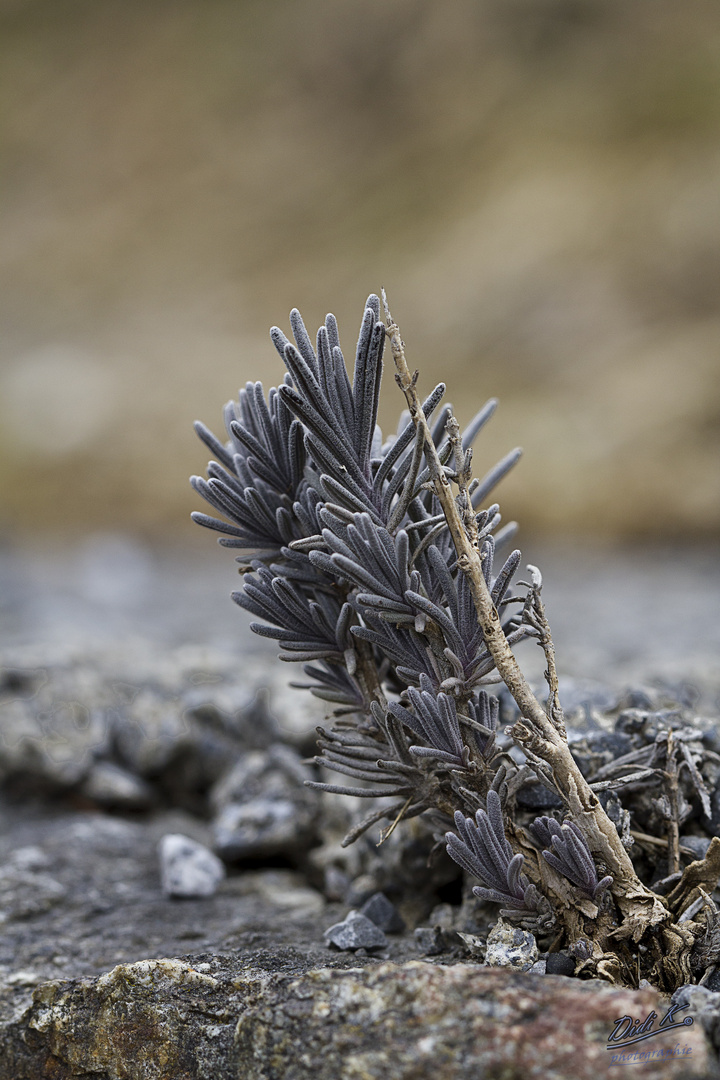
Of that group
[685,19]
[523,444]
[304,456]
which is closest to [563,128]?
[685,19]

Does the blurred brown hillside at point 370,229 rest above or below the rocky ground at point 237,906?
above

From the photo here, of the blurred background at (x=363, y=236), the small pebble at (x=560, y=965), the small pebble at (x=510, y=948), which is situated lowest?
the small pebble at (x=560, y=965)

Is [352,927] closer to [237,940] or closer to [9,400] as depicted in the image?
[237,940]

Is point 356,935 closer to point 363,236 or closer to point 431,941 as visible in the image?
point 431,941

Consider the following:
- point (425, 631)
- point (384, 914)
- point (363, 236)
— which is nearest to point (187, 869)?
point (384, 914)

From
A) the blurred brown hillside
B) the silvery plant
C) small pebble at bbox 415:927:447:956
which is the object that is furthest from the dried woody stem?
the blurred brown hillside

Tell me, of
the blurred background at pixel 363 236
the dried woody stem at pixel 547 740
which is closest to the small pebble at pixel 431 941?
the dried woody stem at pixel 547 740

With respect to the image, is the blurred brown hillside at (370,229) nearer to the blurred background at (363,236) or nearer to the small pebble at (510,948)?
the blurred background at (363,236)
